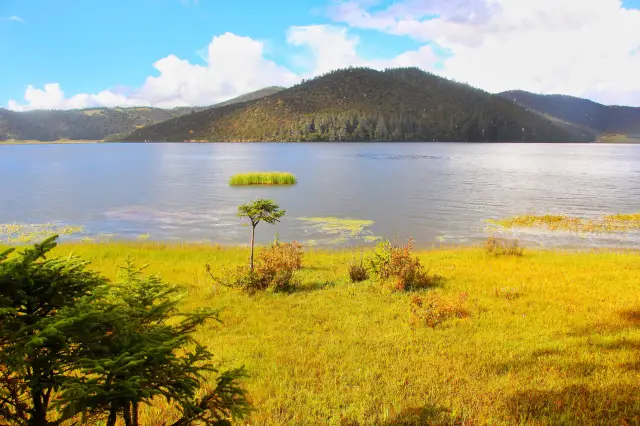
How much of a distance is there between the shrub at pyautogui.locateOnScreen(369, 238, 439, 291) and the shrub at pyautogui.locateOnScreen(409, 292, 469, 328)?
2.11 m

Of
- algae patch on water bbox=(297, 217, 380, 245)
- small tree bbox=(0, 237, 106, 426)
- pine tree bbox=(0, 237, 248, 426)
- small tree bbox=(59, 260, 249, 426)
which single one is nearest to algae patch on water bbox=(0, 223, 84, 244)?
algae patch on water bbox=(297, 217, 380, 245)

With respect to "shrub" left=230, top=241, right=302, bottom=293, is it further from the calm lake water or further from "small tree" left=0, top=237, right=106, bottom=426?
the calm lake water

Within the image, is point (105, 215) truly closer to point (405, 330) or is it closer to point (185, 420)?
point (405, 330)

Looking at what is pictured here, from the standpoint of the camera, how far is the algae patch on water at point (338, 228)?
31469 mm

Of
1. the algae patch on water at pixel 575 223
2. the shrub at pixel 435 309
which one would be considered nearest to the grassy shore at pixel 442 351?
the shrub at pixel 435 309

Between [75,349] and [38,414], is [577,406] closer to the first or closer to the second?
[75,349]

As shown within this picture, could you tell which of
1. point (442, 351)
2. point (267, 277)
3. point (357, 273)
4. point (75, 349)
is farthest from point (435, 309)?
point (75, 349)

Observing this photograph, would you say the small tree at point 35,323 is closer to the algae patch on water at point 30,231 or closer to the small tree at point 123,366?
the small tree at point 123,366

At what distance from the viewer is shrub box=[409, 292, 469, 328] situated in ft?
40.5

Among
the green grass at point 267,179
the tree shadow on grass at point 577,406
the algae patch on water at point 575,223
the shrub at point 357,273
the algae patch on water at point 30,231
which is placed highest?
the green grass at point 267,179

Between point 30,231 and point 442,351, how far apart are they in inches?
1385

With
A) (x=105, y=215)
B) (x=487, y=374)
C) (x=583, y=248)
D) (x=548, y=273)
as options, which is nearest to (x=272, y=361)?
(x=487, y=374)

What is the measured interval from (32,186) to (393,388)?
72922 millimetres

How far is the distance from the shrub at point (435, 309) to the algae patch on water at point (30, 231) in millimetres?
28507
